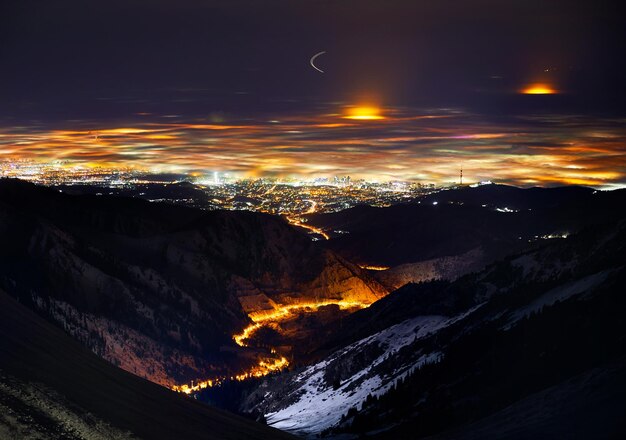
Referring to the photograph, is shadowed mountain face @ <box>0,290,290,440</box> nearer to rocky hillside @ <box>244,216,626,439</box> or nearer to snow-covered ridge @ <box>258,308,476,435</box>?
rocky hillside @ <box>244,216,626,439</box>

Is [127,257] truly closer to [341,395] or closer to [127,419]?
[341,395]

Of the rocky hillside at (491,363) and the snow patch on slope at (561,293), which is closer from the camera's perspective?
the rocky hillside at (491,363)

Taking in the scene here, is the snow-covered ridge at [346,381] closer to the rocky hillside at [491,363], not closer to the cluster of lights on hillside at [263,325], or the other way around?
the rocky hillside at [491,363]

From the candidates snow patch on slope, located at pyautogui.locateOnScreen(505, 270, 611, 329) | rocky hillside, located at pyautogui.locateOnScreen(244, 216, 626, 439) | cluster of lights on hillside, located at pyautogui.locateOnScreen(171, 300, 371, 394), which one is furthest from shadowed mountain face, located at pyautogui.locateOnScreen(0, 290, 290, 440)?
cluster of lights on hillside, located at pyautogui.locateOnScreen(171, 300, 371, 394)

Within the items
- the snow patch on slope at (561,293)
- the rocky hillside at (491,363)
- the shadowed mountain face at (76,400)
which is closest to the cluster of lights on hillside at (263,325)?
the rocky hillside at (491,363)

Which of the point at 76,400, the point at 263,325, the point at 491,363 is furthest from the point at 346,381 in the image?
the point at 263,325

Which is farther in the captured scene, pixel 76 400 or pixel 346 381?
pixel 346 381

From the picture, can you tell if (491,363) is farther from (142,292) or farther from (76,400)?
(142,292)

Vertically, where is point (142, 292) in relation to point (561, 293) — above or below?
below

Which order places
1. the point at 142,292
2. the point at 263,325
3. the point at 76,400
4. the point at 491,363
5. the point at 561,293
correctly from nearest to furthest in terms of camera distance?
1. the point at 76,400
2. the point at 491,363
3. the point at 561,293
4. the point at 142,292
5. the point at 263,325
